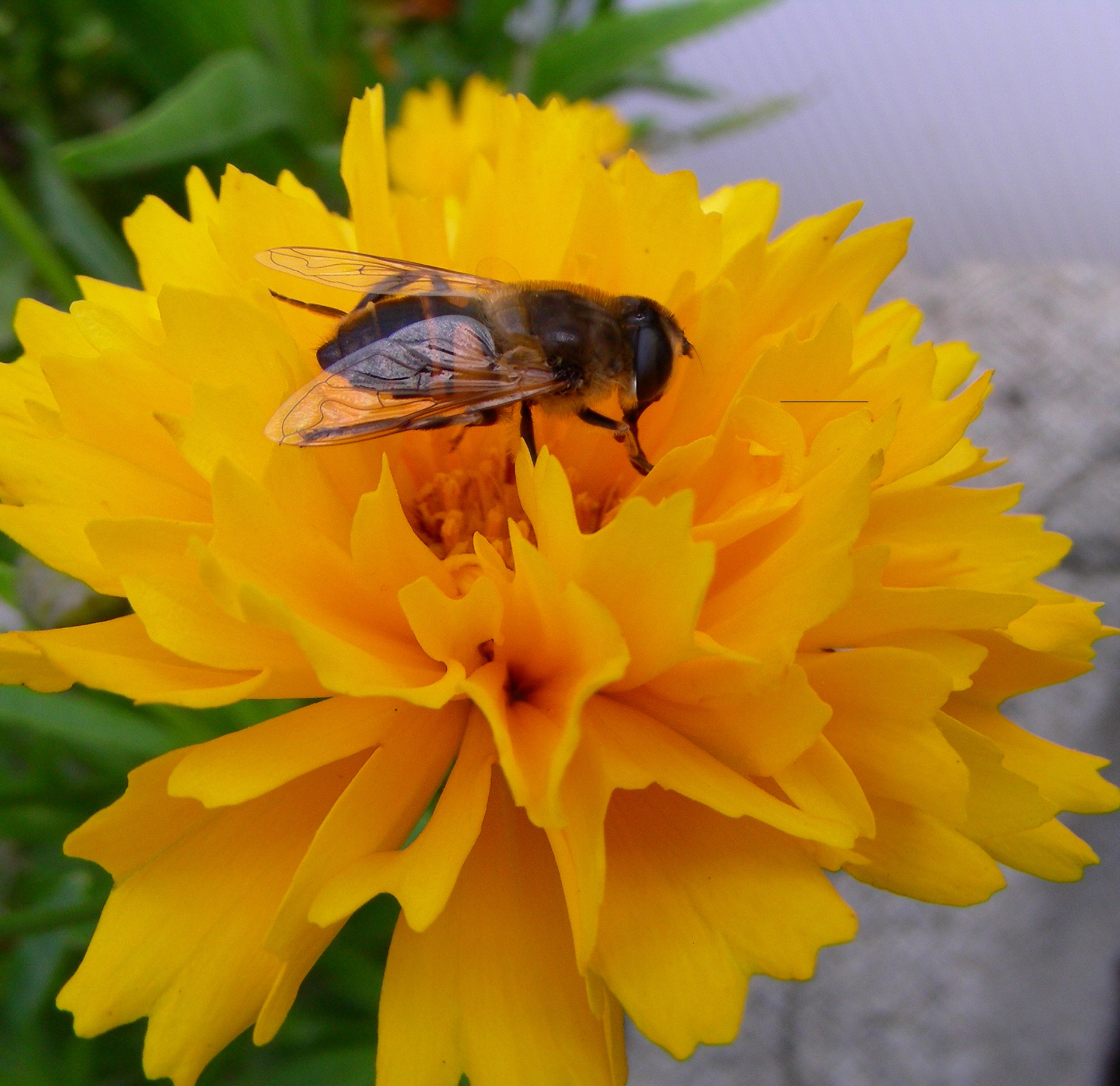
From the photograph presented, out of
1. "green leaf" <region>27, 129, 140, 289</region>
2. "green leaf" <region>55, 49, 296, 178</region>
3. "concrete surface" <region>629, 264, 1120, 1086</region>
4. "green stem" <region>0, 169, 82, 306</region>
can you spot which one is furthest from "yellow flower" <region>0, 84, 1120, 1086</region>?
"concrete surface" <region>629, 264, 1120, 1086</region>

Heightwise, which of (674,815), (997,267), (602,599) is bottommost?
(997,267)

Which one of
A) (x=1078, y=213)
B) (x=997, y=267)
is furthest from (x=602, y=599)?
(x=1078, y=213)

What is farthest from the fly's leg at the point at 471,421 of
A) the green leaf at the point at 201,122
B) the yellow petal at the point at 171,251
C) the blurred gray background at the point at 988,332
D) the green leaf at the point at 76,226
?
the blurred gray background at the point at 988,332

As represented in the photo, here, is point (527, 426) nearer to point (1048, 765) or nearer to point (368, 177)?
point (368, 177)

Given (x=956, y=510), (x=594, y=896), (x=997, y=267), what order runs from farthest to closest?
(x=997, y=267), (x=956, y=510), (x=594, y=896)

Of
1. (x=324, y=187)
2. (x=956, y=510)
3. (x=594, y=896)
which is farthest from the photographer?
(x=324, y=187)

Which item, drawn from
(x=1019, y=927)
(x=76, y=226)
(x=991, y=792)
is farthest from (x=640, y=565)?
(x=1019, y=927)

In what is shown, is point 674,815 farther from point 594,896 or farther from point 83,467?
point 83,467
